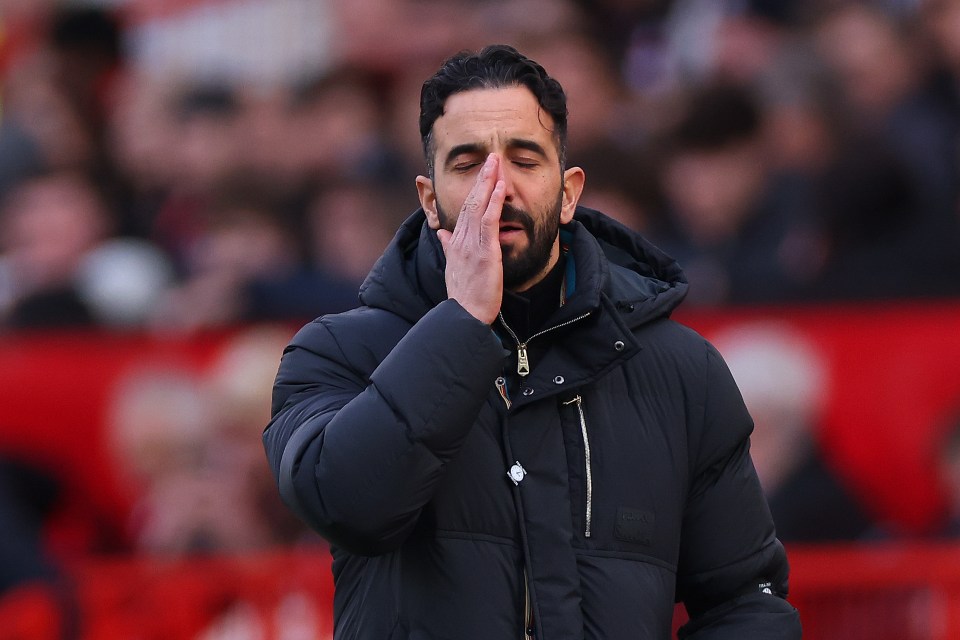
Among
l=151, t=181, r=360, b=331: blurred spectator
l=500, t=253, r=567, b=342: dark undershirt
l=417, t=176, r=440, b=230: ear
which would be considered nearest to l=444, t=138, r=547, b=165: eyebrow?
l=417, t=176, r=440, b=230: ear

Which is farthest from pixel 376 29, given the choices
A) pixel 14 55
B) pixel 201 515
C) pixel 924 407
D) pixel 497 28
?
pixel 924 407

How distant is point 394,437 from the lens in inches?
92.4

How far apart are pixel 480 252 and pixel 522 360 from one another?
0.24 m

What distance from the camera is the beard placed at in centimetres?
256

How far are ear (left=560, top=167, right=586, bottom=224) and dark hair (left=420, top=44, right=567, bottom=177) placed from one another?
0.07 meters

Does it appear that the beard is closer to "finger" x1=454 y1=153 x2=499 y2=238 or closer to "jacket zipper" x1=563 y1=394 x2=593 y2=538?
"finger" x1=454 y1=153 x2=499 y2=238

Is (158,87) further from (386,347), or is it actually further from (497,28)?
(386,347)

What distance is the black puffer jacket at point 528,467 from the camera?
2.38 meters

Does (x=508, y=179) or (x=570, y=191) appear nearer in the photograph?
(x=508, y=179)

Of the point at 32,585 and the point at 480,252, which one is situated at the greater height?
the point at 480,252

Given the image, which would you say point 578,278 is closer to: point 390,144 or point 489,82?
point 489,82

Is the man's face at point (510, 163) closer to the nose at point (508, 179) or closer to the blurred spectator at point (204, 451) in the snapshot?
the nose at point (508, 179)

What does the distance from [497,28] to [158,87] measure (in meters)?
1.96

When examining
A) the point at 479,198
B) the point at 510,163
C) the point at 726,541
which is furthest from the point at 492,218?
the point at 726,541
